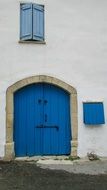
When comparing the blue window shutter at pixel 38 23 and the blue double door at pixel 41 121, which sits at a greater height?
the blue window shutter at pixel 38 23

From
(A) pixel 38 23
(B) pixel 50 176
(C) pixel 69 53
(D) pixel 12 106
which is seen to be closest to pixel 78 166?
(B) pixel 50 176

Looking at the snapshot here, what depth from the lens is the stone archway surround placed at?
1088cm

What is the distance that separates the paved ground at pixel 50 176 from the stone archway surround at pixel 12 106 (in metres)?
0.54

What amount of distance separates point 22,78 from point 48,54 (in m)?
1.12

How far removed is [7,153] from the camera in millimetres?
10805

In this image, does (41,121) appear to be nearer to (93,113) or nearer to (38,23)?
(93,113)

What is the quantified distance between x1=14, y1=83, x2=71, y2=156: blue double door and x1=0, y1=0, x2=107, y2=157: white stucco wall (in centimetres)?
43

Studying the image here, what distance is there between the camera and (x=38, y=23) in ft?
37.2

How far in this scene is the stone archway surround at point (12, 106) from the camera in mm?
10883

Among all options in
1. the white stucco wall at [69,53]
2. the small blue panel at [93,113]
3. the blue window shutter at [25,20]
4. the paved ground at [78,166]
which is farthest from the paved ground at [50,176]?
the blue window shutter at [25,20]

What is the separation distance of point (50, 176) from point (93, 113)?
2916 millimetres

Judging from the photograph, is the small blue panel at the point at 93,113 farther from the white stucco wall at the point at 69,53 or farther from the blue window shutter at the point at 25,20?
the blue window shutter at the point at 25,20

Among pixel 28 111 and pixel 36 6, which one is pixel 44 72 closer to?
pixel 28 111

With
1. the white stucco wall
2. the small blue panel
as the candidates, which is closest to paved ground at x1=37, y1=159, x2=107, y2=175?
the white stucco wall
